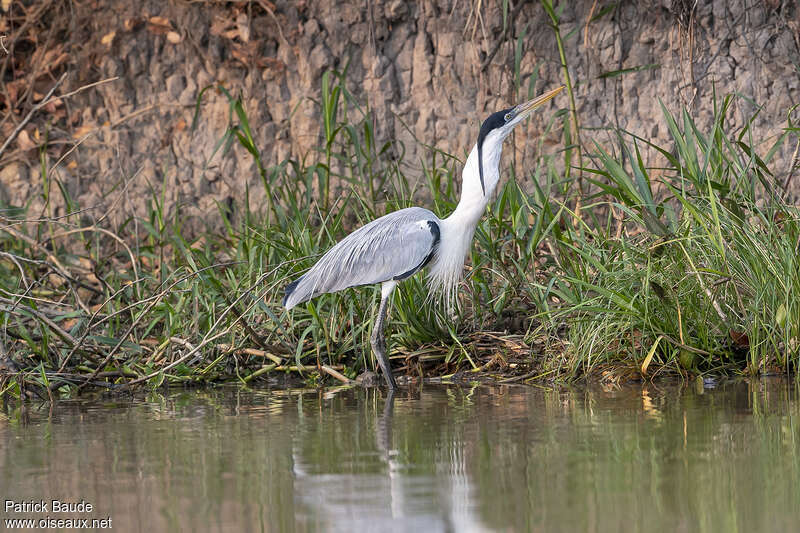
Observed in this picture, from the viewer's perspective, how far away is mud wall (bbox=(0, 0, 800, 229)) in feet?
26.1

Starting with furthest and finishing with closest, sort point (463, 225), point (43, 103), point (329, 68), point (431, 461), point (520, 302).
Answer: point (329, 68)
point (520, 302)
point (463, 225)
point (43, 103)
point (431, 461)

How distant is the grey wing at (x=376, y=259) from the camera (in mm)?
6035

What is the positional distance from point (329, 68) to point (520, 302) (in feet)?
10.5

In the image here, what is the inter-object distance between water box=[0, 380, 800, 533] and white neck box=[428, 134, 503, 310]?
1.03 metres

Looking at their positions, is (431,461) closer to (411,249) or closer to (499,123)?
(411,249)

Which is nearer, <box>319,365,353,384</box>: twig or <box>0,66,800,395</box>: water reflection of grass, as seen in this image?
<box>0,66,800,395</box>: water reflection of grass

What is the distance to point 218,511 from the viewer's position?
3.07 metres

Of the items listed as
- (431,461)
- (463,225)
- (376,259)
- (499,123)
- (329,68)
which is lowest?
(431,461)

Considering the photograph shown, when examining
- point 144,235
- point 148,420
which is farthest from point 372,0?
point 148,420

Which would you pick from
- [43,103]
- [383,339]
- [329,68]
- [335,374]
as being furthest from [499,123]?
[329,68]

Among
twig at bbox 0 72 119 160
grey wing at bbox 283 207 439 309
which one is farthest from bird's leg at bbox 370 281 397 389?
twig at bbox 0 72 119 160

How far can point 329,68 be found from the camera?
29.0 feet

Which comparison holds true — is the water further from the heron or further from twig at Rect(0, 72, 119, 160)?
twig at Rect(0, 72, 119, 160)

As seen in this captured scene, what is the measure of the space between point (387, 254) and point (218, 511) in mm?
3055
